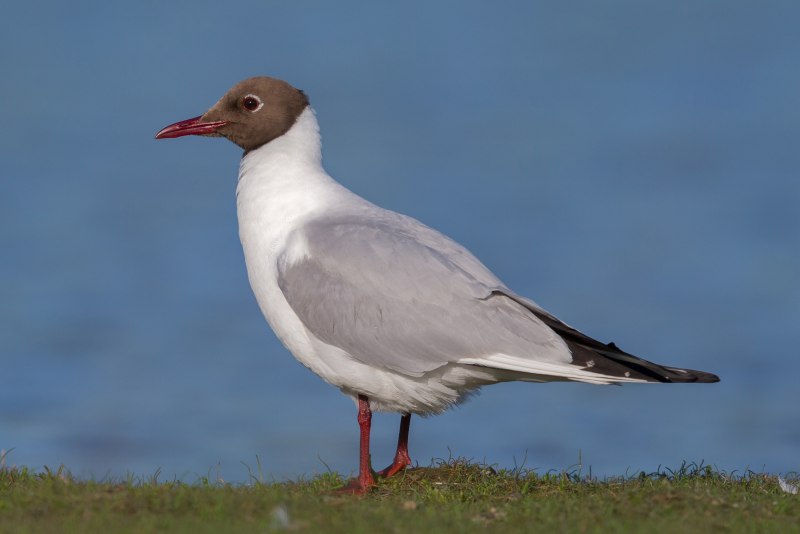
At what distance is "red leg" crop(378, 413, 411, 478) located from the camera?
8500mm

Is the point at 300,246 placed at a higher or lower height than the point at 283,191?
lower

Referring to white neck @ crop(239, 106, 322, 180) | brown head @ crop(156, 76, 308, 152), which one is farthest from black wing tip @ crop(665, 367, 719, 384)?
brown head @ crop(156, 76, 308, 152)

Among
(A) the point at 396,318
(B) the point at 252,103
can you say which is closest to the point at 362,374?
(A) the point at 396,318

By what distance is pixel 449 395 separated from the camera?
26.4 ft

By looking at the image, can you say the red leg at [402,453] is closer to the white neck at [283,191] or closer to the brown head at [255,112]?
the white neck at [283,191]

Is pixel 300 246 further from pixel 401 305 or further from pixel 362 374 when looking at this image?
pixel 362 374

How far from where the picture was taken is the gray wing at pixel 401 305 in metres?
7.69

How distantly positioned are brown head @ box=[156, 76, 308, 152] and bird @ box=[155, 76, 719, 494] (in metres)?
0.83

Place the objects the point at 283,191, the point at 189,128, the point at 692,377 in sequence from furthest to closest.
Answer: the point at 189,128 < the point at 283,191 < the point at 692,377

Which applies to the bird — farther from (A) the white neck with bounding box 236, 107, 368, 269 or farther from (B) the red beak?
(B) the red beak

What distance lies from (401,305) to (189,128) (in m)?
2.91

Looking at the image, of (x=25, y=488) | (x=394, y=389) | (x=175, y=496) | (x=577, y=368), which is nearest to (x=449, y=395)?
(x=394, y=389)

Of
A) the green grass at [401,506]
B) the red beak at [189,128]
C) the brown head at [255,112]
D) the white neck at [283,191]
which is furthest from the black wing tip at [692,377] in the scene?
the red beak at [189,128]

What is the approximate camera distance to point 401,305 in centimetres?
779
